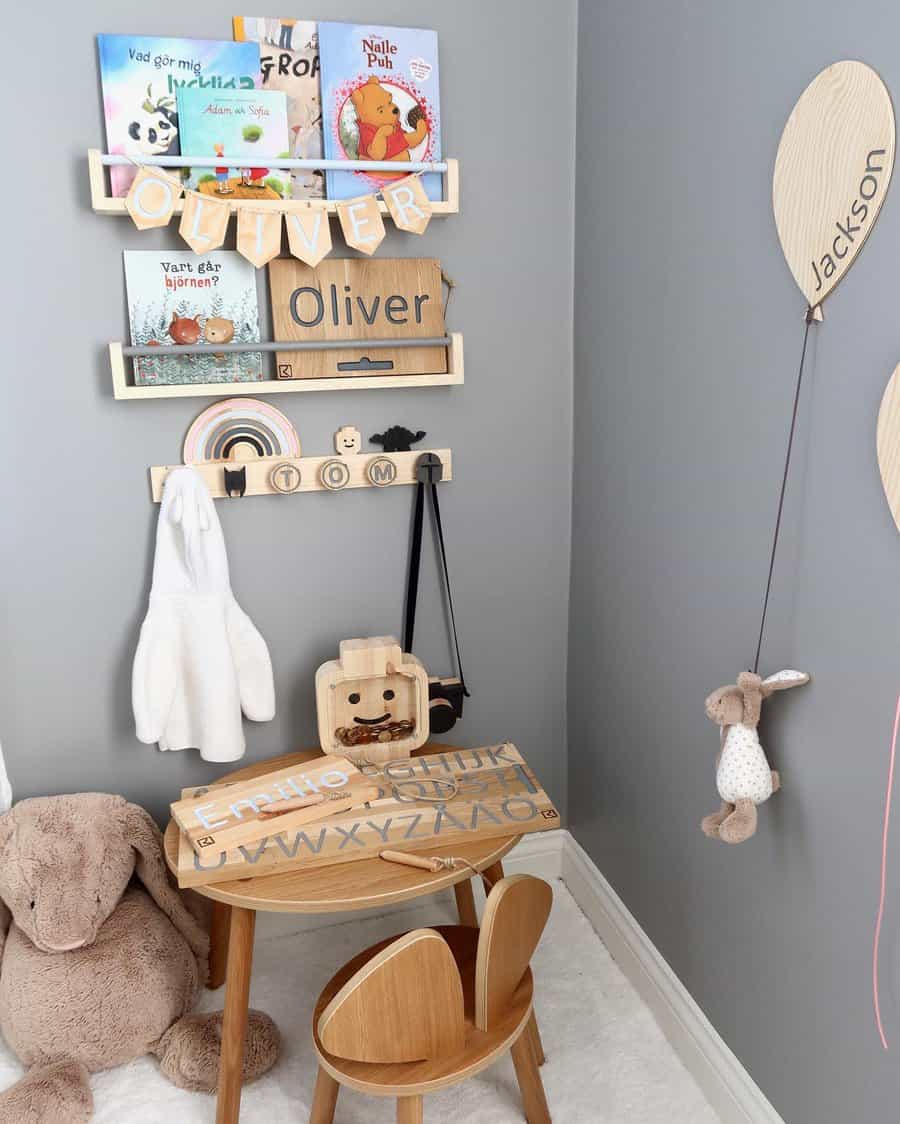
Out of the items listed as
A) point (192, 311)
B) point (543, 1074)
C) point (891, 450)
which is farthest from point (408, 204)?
point (543, 1074)

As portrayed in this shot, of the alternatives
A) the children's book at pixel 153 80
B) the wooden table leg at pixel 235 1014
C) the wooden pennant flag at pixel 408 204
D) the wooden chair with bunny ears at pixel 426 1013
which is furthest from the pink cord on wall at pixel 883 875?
the children's book at pixel 153 80

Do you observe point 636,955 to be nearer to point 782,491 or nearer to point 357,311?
point 782,491

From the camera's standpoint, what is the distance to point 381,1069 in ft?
4.42

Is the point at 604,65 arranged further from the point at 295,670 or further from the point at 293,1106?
the point at 293,1106

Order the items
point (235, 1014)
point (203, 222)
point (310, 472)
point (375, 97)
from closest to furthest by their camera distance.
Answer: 1. point (235, 1014)
2. point (203, 222)
3. point (375, 97)
4. point (310, 472)

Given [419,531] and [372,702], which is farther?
[419,531]

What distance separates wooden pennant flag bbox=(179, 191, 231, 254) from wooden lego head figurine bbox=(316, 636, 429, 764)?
2.36 feet

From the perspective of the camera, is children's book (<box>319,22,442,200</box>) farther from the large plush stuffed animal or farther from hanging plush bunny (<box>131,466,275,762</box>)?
the large plush stuffed animal

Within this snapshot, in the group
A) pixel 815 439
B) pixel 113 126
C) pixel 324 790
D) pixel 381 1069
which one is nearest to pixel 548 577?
pixel 324 790

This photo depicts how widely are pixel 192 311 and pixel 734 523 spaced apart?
0.97 metres

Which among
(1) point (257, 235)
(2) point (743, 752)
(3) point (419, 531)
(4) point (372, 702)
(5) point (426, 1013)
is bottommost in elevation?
(5) point (426, 1013)

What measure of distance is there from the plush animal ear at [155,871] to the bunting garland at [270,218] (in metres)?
0.98

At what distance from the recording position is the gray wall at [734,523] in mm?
1200

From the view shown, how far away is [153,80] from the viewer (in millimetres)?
1611
